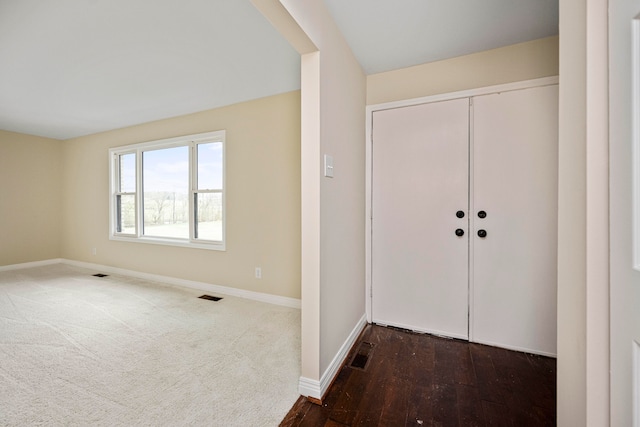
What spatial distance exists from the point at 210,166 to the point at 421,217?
2.75m

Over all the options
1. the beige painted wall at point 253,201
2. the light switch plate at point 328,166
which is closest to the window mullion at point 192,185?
the beige painted wall at point 253,201

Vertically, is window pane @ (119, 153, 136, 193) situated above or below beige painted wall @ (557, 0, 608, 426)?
above

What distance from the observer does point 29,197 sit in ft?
14.8

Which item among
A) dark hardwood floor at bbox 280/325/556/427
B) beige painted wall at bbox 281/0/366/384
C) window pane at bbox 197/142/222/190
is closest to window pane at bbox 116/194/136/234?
window pane at bbox 197/142/222/190

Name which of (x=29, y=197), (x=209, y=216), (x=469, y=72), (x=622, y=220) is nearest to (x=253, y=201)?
(x=209, y=216)

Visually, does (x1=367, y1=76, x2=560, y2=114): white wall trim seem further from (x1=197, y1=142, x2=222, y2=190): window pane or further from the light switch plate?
(x1=197, y1=142, x2=222, y2=190): window pane

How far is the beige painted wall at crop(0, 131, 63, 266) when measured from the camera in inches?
167

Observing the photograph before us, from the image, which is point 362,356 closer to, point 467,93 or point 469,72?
point 467,93

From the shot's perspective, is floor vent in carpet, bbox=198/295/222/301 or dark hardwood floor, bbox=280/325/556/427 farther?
floor vent in carpet, bbox=198/295/222/301

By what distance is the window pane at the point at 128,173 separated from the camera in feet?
13.6

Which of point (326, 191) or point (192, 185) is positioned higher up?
point (192, 185)

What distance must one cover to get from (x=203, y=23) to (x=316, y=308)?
207cm

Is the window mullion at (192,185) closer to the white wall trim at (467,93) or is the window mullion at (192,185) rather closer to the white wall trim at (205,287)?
the white wall trim at (205,287)

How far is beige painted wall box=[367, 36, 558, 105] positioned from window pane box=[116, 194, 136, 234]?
413 cm
